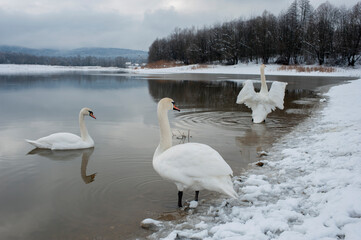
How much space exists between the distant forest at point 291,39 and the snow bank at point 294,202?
144 ft

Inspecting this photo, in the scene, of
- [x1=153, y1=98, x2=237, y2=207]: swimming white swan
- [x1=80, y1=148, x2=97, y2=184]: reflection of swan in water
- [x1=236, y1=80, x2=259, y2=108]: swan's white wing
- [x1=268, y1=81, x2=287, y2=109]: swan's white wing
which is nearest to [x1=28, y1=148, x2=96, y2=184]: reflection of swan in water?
[x1=80, y1=148, x2=97, y2=184]: reflection of swan in water

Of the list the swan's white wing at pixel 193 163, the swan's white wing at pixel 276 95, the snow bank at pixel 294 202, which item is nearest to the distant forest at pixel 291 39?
the swan's white wing at pixel 276 95

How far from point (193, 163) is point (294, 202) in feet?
4.05

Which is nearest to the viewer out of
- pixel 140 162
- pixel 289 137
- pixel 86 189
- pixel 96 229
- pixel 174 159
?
pixel 96 229

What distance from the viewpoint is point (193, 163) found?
3559mm

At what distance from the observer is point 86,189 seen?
4531 mm

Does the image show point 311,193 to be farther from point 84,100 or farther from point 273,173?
point 84,100

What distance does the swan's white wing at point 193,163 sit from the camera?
11.5 feet

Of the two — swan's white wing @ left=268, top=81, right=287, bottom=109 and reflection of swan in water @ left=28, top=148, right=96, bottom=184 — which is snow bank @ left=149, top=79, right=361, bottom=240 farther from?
swan's white wing @ left=268, top=81, right=287, bottom=109

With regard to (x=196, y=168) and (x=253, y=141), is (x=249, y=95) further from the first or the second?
(x=196, y=168)

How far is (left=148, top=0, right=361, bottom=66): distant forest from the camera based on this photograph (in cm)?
4547

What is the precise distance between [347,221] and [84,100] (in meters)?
13.3

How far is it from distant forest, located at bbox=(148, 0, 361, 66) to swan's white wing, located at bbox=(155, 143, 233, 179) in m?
45.8

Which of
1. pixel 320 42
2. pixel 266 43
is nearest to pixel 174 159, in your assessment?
pixel 320 42
